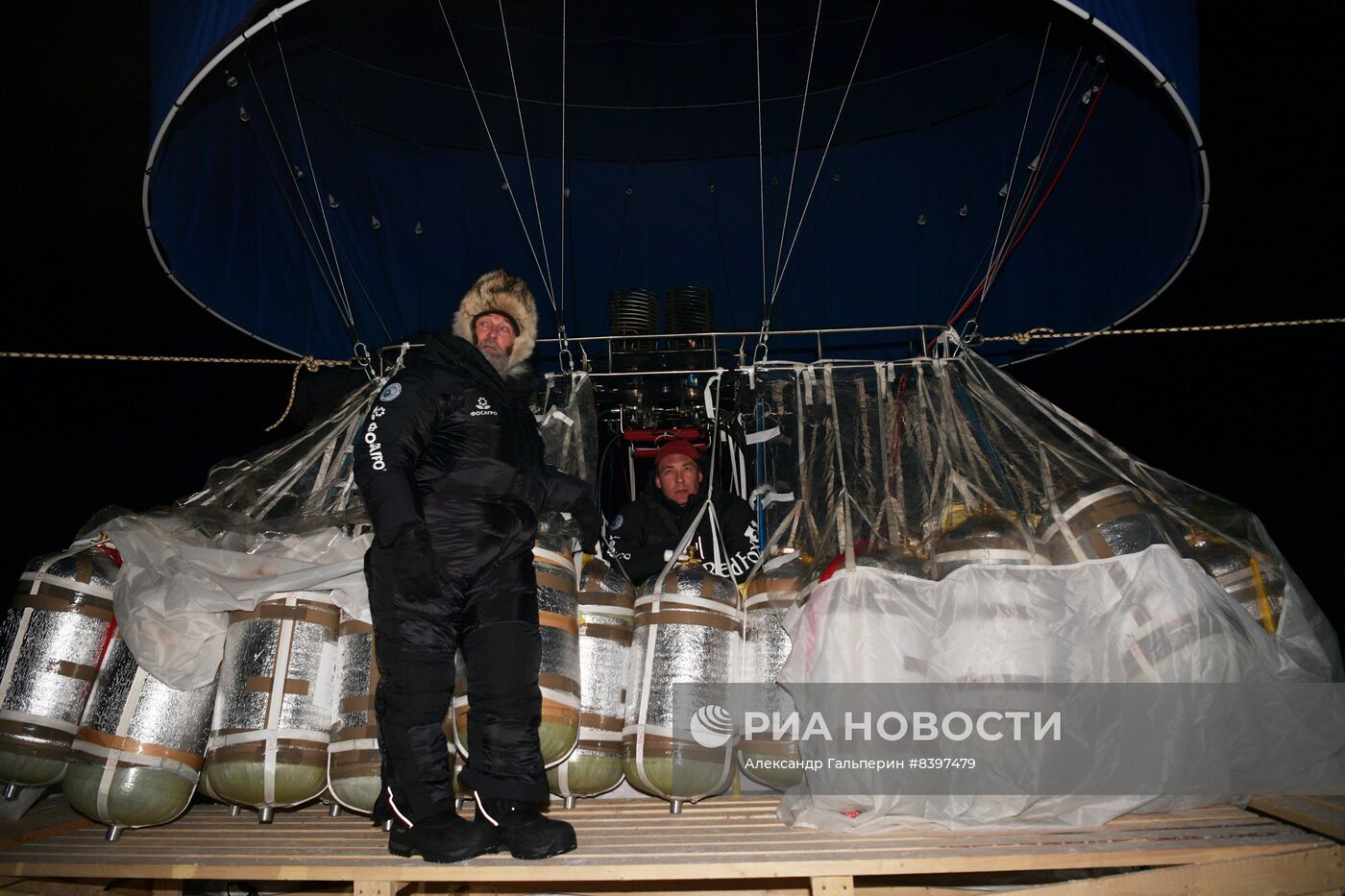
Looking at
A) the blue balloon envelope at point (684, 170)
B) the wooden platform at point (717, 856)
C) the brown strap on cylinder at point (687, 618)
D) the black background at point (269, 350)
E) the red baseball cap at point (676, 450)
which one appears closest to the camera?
the wooden platform at point (717, 856)

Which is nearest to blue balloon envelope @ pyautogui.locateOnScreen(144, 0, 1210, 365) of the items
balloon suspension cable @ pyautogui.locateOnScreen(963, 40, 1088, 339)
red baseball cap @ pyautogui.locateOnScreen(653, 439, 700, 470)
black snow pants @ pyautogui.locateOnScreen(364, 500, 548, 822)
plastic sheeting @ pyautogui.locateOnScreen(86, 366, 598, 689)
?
balloon suspension cable @ pyautogui.locateOnScreen(963, 40, 1088, 339)

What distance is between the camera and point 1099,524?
8.30 ft

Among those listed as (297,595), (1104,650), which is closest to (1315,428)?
(1104,650)

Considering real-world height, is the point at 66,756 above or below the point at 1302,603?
below

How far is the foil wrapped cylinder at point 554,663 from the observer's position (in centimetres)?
249

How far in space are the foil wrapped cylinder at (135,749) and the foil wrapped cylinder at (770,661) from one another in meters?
1.75

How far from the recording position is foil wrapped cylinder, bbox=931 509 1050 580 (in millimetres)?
2514

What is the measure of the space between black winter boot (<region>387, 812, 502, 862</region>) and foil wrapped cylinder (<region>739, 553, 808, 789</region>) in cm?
85

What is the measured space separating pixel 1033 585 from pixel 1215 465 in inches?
263

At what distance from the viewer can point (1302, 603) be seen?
259 centimetres

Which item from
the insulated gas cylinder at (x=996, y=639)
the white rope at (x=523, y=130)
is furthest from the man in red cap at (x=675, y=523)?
the white rope at (x=523, y=130)

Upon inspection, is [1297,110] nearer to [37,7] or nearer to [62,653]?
[62,653]

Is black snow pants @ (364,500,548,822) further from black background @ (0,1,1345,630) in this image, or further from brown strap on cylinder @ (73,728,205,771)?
black background @ (0,1,1345,630)

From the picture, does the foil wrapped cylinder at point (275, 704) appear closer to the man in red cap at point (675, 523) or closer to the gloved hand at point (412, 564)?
the gloved hand at point (412, 564)
